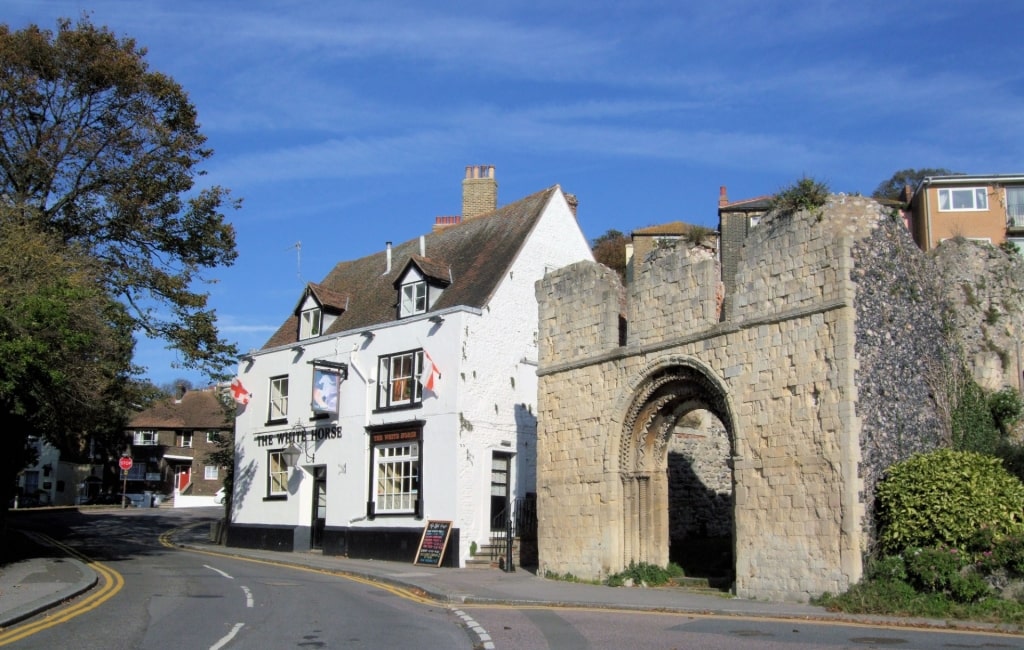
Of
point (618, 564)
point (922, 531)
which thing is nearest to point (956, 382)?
point (922, 531)

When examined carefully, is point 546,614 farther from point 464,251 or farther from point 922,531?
point 464,251

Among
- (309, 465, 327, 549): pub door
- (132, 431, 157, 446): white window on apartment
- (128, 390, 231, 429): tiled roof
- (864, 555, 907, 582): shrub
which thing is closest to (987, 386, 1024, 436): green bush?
(864, 555, 907, 582): shrub

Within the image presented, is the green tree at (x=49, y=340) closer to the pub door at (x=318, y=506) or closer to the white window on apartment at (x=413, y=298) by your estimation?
the pub door at (x=318, y=506)

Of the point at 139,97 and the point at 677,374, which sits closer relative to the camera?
the point at 677,374

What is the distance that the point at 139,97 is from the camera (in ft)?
85.8

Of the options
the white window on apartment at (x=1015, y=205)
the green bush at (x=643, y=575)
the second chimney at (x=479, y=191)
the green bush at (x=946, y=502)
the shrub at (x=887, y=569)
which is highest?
the white window on apartment at (x=1015, y=205)

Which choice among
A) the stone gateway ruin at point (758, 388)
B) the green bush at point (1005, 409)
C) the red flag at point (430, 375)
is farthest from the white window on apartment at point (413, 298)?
the green bush at point (1005, 409)

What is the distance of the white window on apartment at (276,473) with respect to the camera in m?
29.4

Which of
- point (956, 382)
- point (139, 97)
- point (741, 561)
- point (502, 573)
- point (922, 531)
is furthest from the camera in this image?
point (139, 97)

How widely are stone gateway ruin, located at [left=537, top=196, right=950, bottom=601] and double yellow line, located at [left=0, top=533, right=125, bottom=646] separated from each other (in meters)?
8.43

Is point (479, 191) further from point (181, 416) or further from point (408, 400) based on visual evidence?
point (181, 416)

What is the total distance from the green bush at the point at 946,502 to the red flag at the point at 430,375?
12436mm

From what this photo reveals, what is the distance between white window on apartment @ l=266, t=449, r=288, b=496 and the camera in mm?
→ 29375

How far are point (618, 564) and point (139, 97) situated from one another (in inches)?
729
